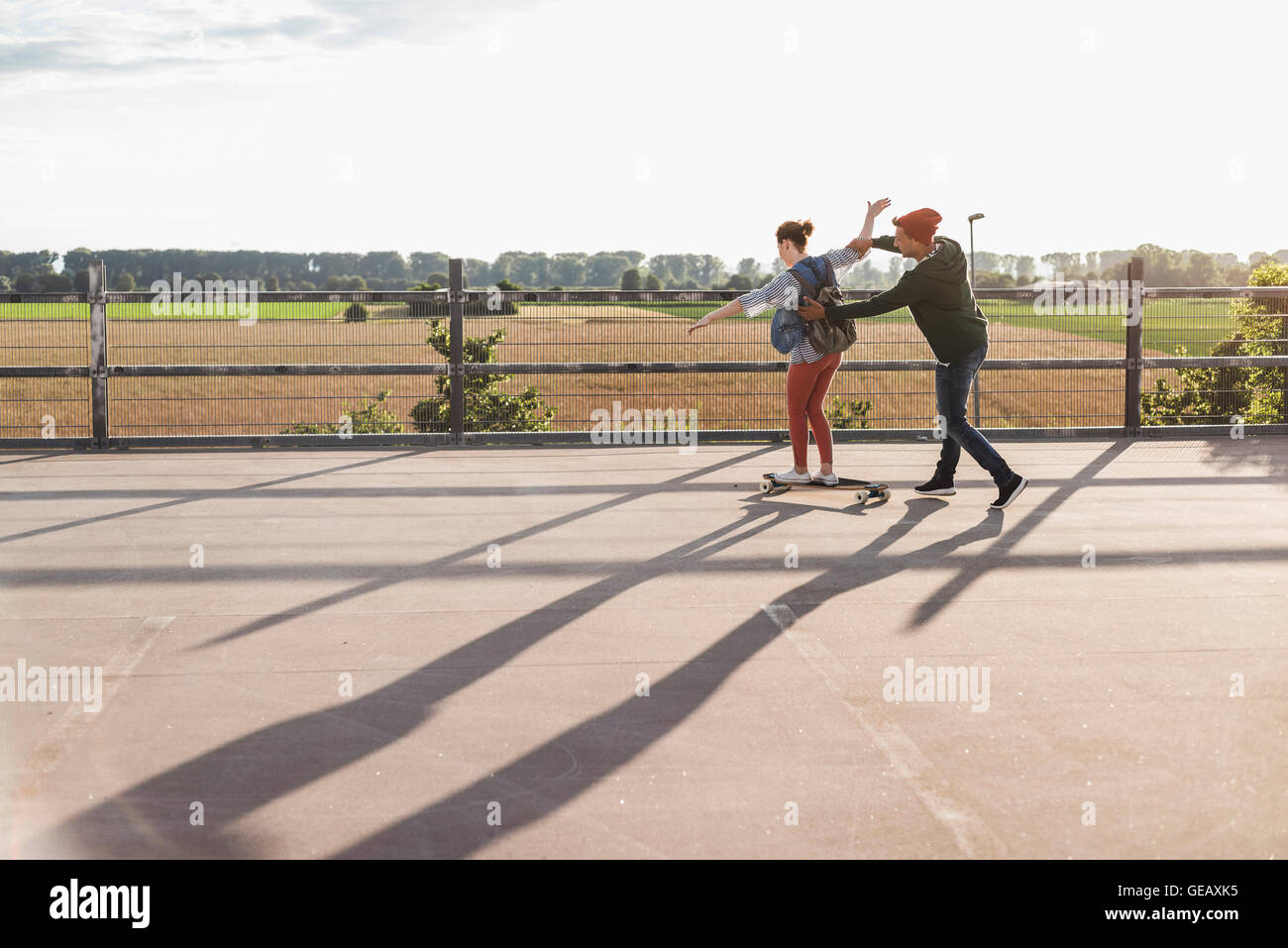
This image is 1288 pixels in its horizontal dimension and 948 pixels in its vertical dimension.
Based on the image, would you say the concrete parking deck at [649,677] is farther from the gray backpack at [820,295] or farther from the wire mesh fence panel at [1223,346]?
the wire mesh fence panel at [1223,346]

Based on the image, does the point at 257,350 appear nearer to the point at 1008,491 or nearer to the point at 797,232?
the point at 797,232

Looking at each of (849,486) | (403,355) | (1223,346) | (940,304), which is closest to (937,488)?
(849,486)

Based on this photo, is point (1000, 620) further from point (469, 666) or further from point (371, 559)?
point (371, 559)

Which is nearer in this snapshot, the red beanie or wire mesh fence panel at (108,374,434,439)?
the red beanie

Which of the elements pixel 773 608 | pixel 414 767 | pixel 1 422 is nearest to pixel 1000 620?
pixel 773 608

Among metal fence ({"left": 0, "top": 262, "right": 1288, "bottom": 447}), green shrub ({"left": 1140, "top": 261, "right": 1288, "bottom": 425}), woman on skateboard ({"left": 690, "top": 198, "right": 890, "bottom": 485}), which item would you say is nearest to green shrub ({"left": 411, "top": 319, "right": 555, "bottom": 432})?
metal fence ({"left": 0, "top": 262, "right": 1288, "bottom": 447})

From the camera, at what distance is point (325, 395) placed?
14.5 meters

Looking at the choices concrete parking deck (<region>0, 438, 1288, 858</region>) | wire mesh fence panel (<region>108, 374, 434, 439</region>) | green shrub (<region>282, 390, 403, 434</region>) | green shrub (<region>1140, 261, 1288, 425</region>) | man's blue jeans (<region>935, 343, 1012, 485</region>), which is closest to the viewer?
concrete parking deck (<region>0, 438, 1288, 858</region>)

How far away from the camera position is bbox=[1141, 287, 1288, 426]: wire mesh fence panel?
14.7 m

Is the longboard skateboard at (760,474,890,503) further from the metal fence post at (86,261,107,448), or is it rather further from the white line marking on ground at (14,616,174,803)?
the metal fence post at (86,261,107,448)

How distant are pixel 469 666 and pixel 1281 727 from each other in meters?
3.06

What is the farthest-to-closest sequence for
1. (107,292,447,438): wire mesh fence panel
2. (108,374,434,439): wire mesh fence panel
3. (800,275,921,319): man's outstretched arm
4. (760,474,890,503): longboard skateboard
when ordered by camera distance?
(108,374,434,439): wire mesh fence panel → (107,292,447,438): wire mesh fence panel → (760,474,890,503): longboard skateboard → (800,275,921,319): man's outstretched arm

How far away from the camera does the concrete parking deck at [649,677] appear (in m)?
3.74

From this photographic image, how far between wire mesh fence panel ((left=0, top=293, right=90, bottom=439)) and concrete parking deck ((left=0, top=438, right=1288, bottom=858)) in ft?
15.1
